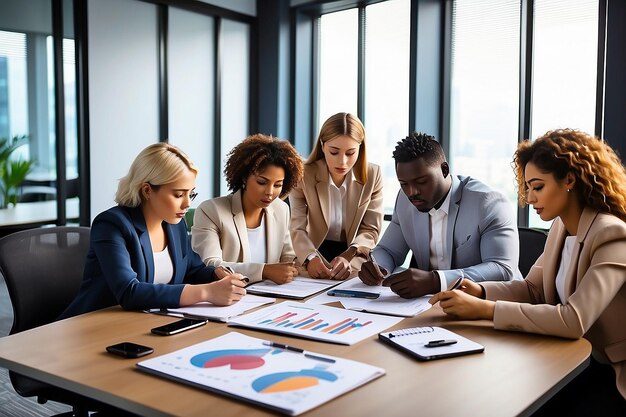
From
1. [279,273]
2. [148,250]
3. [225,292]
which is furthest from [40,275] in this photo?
[279,273]

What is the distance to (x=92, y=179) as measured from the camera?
4840 millimetres

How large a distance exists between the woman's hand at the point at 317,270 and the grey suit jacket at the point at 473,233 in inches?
11.6

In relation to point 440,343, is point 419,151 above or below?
above

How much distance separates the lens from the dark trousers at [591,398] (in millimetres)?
1758

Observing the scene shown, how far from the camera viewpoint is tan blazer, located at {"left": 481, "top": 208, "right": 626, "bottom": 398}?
1.70 meters

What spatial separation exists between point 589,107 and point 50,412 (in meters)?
3.91

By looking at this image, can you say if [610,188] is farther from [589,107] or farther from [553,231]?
[589,107]

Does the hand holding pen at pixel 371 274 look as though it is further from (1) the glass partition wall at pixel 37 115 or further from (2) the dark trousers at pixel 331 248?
(1) the glass partition wall at pixel 37 115

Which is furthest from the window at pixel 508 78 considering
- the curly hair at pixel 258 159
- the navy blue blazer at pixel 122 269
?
the navy blue blazer at pixel 122 269

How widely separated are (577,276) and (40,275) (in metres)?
1.80

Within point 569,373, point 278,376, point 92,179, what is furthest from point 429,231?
point 92,179

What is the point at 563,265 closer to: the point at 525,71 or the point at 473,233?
the point at 473,233

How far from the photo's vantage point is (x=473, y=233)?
251 centimetres

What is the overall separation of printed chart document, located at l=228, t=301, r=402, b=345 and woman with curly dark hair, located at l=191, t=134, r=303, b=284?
0.60 meters
